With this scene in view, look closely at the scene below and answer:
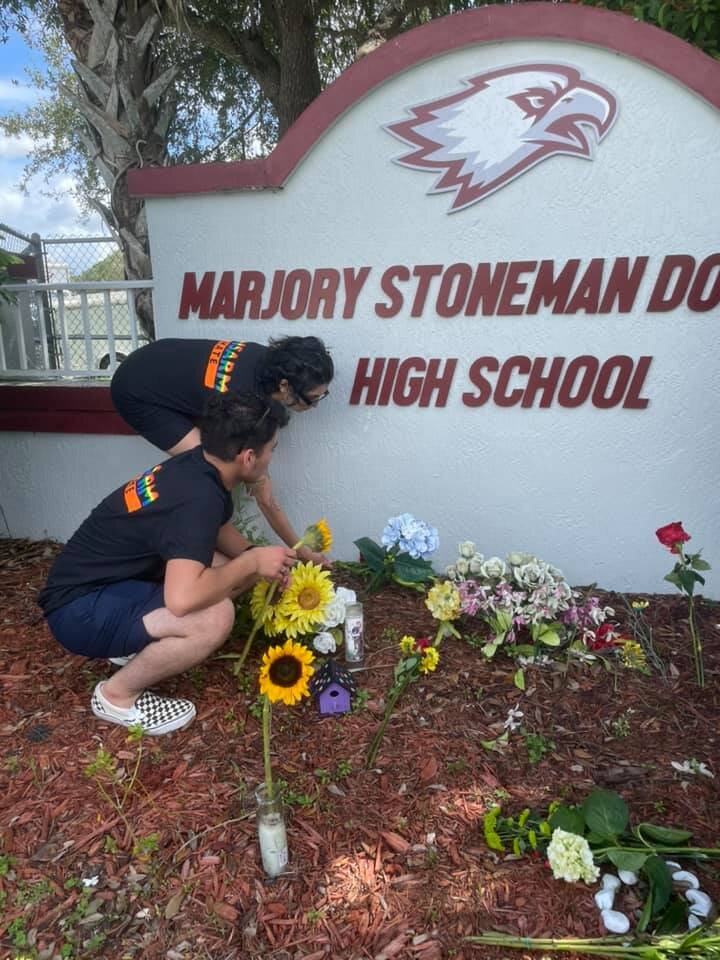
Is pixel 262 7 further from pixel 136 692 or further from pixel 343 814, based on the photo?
pixel 343 814

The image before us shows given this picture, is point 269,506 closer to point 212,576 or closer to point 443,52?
point 212,576

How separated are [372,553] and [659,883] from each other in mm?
2026

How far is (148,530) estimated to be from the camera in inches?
95.0

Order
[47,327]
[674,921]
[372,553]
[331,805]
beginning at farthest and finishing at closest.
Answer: [47,327] < [372,553] < [331,805] < [674,921]

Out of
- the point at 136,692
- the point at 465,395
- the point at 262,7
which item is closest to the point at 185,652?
the point at 136,692

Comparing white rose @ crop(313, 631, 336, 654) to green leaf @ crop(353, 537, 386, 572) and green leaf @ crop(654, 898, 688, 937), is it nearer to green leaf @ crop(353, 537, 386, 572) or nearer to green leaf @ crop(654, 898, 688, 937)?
green leaf @ crop(353, 537, 386, 572)

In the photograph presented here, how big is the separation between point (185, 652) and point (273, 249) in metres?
2.22

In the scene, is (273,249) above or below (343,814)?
above

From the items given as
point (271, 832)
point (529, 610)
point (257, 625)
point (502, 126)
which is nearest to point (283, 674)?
point (271, 832)

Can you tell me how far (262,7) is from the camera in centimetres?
841

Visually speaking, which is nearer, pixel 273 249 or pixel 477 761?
pixel 477 761

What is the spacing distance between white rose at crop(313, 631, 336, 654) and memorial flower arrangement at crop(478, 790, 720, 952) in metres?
0.94

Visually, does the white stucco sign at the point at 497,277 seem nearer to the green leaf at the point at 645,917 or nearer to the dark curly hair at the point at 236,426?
the dark curly hair at the point at 236,426

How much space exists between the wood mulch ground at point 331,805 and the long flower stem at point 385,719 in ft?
0.10
